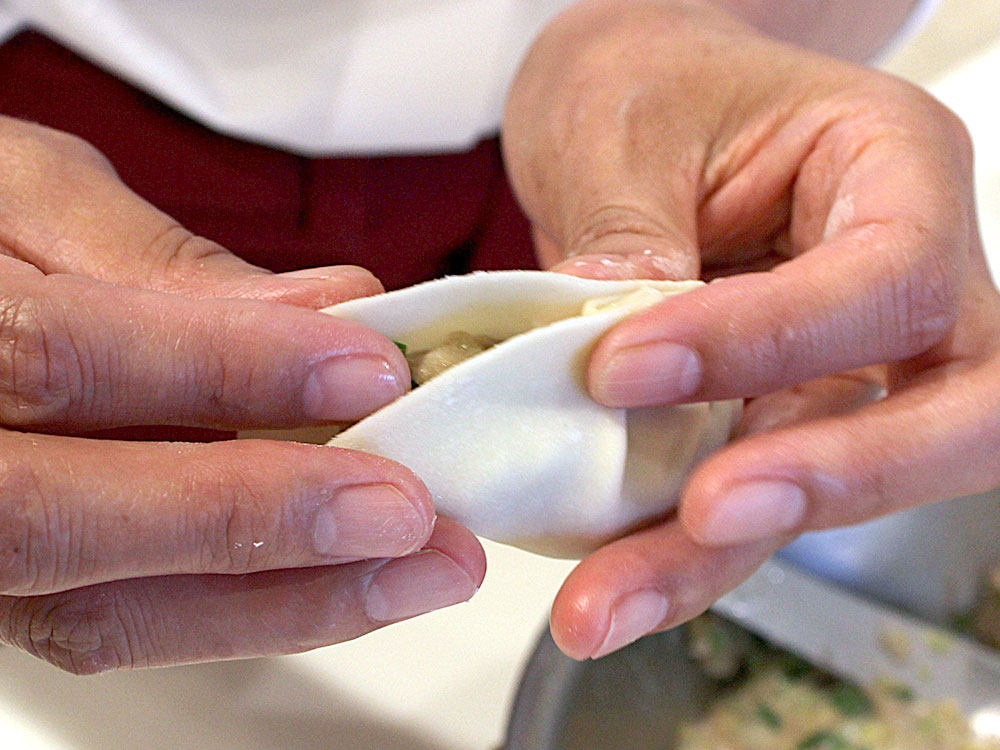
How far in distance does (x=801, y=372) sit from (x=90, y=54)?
3.29 ft

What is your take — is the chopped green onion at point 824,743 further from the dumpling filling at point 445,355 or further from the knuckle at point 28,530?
the knuckle at point 28,530

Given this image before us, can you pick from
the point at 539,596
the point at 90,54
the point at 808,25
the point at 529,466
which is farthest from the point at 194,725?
the point at 808,25

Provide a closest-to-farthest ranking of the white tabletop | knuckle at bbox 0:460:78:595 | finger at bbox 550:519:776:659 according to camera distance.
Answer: knuckle at bbox 0:460:78:595
finger at bbox 550:519:776:659
the white tabletop

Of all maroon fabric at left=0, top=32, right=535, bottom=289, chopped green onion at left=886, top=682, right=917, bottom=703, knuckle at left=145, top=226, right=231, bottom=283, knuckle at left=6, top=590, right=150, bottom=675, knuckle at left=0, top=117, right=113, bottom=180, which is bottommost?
chopped green onion at left=886, top=682, right=917, bottom=703

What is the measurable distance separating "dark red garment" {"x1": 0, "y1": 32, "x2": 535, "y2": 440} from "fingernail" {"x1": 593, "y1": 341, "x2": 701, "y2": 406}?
71 cm

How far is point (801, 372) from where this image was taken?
0.78 meters

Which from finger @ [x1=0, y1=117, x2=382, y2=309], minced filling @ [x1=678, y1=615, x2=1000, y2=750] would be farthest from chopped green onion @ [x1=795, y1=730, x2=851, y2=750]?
finger @ [x1=0, y1=117, x2=382, y2=309]

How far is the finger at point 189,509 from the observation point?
54 centimetres

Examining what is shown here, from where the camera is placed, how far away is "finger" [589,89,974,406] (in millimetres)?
705

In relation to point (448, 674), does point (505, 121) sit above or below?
above

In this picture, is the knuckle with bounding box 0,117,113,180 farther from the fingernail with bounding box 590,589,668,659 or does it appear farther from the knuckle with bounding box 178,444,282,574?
the fingernail with bounding box 590,589,668,659

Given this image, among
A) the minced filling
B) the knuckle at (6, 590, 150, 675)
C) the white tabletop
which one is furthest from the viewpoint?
the minced filling

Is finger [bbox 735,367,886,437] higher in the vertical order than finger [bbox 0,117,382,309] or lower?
lower

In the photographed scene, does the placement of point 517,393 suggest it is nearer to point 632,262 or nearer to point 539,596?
point 632,262
